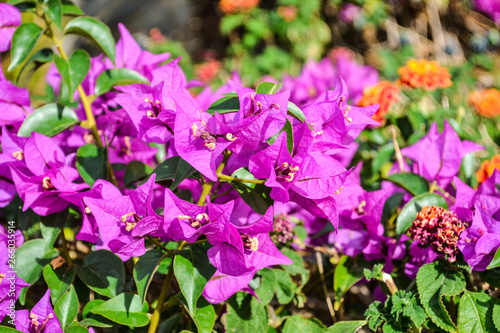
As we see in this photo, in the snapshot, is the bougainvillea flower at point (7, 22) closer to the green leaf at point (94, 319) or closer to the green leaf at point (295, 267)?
the green leaf at point (94, 319)

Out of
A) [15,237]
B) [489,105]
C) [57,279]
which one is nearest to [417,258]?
[57,279]

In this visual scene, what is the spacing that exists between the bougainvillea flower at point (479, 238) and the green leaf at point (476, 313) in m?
0.05

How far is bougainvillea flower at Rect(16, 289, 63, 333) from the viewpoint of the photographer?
70 centimetres

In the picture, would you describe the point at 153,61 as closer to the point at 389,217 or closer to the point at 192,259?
the point at 192,259

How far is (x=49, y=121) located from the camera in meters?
0.87

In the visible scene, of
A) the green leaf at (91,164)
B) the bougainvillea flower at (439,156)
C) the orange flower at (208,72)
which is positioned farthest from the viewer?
the orange flower at (208,72)

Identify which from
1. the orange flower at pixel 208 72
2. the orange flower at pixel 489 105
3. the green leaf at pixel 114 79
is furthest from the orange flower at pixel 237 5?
the green leaf at pixel 114 79

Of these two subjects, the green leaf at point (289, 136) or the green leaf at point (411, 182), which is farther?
the green leaf at point (411, 182)

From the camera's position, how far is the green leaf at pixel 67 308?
2.43ft

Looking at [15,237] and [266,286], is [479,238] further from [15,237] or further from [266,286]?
[15,237]

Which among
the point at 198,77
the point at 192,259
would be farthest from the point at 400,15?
the point at 192,259

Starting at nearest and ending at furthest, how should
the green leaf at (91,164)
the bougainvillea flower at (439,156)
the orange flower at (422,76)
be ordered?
the green leaf at (91,164) < the bougainvillea flower at (439,156) < the orange flower at (422,76)

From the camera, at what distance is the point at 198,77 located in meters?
3.00

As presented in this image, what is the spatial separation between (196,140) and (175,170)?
0.10m
